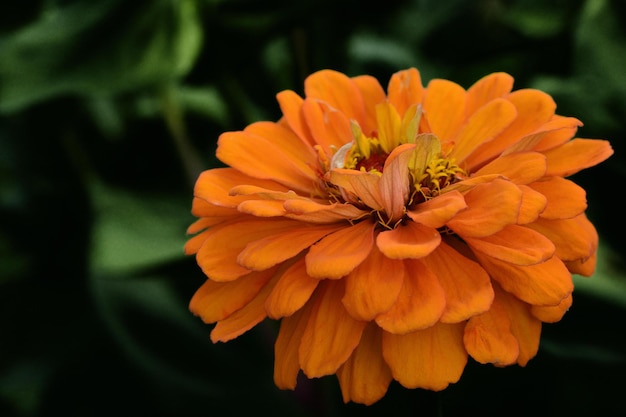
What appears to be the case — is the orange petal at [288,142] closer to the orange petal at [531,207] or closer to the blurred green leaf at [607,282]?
the orange petal at [531,207]

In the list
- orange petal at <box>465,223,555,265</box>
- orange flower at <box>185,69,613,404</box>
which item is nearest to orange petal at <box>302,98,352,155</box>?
orange flower at <box>185,69,613,404</box>

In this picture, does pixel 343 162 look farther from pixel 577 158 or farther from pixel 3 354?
pixel 3 354

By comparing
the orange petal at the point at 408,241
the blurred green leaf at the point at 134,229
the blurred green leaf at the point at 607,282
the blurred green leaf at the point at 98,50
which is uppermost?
the orange petal at the point at 408,241

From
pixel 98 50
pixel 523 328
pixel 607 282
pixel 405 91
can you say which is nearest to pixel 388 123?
pixel 405 91

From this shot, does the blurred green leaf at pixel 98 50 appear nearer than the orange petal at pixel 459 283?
No

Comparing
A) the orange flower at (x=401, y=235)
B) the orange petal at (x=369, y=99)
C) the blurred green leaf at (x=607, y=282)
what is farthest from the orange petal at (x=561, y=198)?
the blurred green leaf at (x=607, y=282)
